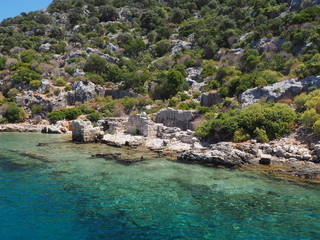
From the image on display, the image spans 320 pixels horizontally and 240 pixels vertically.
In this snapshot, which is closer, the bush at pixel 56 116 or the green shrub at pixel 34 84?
the bush at pixel 56 116

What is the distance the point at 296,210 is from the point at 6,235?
388 inches

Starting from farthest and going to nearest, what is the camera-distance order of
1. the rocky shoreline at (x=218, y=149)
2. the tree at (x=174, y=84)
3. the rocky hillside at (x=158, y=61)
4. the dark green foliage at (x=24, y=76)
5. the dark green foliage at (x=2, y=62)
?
the dark green foliage at (x=2, y=62) → the dark green foliage at (x=24, y=76) → the tree at (x=174, y=84) → the rocky hillside at (x=158, y=61) → the rocky shoreline at (x=218, y=149)

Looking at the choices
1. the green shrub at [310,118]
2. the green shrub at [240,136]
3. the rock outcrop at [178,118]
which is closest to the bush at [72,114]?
the rock outcrop at [178,118]

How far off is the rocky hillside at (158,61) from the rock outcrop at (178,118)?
1.48m

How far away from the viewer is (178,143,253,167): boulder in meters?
16.3

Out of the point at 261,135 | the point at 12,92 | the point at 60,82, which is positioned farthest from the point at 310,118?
the point at 12,92

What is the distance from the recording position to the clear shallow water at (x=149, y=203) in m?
7.39

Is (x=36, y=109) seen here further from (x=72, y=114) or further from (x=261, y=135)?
(x=261, y=135)

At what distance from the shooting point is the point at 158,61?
59188 millimetres

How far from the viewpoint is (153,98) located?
45.6 m

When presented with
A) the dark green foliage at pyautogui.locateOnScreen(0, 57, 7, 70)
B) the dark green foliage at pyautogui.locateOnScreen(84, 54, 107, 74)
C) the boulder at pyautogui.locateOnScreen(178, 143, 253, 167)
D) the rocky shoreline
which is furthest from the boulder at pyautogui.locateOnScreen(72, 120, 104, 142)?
the dark green foliage at pyautogui.locateOnScreen(0, 57, 7, 70)

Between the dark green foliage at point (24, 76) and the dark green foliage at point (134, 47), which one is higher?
→ the dark green foliage at point (134, 47)

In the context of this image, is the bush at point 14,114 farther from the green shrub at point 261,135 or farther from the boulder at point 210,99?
the green shrub at point 261,135

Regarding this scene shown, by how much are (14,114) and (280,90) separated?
39867 mm
